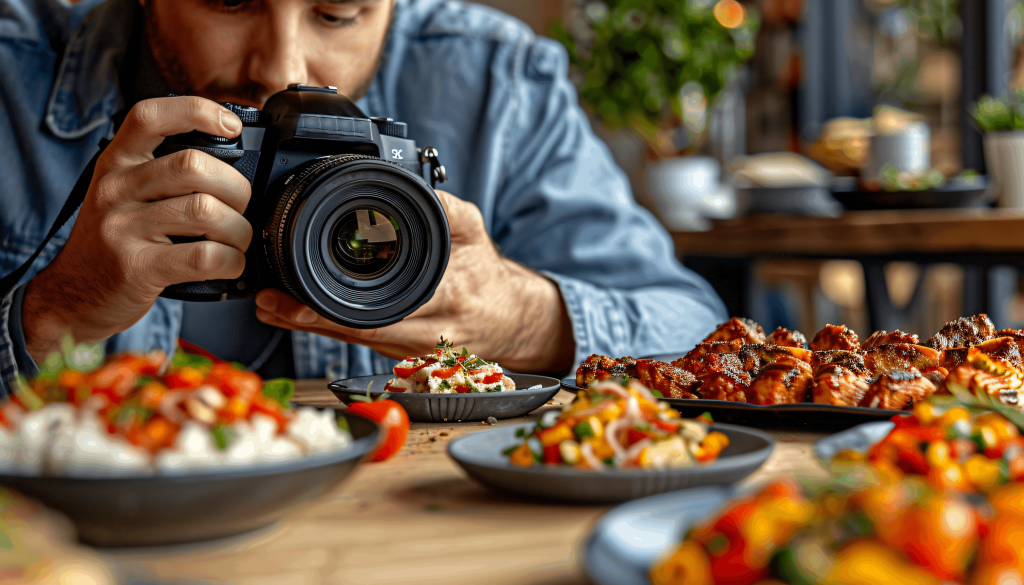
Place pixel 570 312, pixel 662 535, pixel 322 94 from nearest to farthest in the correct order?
1. pixel 662 535
2. pixel 322 94
3. pixel 570 312

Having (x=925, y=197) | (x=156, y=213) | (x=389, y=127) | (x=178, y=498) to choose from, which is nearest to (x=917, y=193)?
(x=925, y=197)

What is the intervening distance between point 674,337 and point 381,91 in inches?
25.0

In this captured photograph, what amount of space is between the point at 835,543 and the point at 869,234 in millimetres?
1470

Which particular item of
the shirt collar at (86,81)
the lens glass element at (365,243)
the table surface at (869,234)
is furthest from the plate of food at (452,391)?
the table surface at (869,234)

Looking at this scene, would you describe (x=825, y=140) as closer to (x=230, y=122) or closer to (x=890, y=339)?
(x=890, y=339)

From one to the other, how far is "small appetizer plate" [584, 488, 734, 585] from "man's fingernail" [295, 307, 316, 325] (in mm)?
530

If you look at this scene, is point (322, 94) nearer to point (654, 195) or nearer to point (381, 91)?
point (381, 91)

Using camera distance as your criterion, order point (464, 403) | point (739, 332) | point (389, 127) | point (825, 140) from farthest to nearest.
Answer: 1. point (825, 140)
2. point (389, 127)
3. point (739, 332)
4. point (464, 403)

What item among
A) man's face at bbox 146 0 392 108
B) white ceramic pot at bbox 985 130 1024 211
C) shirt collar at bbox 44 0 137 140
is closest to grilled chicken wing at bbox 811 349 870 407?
man's face at bbox 146 0 392 108

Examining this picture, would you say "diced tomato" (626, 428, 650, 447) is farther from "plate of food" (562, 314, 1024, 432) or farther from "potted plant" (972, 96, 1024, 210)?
"potted plant" (972, 96, 1024, 210)

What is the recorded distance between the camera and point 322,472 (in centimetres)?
37

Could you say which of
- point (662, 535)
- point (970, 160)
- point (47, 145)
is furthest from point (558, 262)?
point (970, 160)

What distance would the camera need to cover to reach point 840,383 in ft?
1.99

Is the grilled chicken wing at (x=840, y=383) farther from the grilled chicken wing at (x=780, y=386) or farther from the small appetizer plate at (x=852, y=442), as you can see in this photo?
the small appetizer plate at (x=852, y=442)
